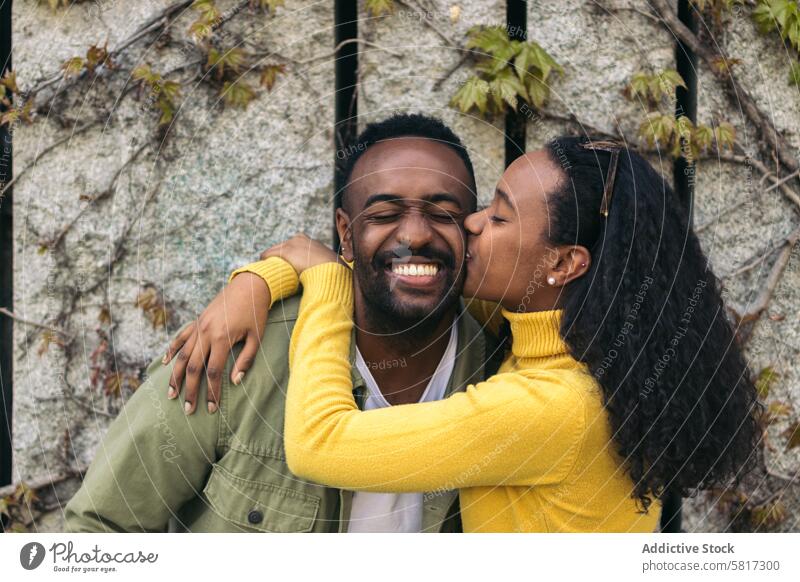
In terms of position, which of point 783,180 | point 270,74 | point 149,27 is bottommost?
point 783,180

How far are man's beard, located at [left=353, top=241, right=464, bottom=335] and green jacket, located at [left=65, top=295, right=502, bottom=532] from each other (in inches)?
4.4

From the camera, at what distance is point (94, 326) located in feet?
8.13

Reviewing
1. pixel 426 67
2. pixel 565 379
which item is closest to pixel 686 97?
pixel 426 67

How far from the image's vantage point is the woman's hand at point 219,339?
187cm

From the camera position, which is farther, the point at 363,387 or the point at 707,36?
the point at 707,36

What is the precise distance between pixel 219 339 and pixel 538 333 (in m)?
0.72

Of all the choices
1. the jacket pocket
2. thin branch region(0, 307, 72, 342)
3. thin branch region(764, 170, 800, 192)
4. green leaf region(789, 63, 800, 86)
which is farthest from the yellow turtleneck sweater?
green leaf region(789, 63, 800, 86)

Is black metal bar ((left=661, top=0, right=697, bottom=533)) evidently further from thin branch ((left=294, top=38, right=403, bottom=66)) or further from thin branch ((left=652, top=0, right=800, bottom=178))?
thin branch ((left=294, top=38, right=403, bottom=66))

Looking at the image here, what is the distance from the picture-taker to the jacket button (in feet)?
6.54

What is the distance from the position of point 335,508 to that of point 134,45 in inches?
56.4

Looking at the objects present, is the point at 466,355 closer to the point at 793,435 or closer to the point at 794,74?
the point at 793,435

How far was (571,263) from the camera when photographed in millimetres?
1825

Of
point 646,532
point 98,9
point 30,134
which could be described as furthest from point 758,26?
point 30,134

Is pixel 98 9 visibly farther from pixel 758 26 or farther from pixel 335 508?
pixel 758 26
